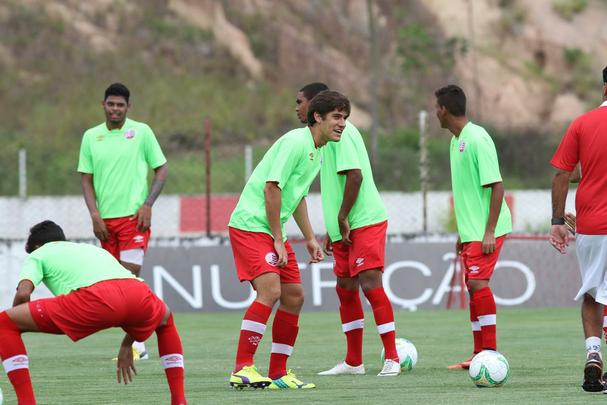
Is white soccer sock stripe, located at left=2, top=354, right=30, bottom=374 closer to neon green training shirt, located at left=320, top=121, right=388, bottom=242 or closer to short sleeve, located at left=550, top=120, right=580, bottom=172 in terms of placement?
neon green training shirt, located at left=320, top=121, right=388, bottom=242

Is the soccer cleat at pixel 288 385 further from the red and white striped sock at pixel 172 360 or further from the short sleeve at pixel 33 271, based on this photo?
the short sleeve at pixel 33 271

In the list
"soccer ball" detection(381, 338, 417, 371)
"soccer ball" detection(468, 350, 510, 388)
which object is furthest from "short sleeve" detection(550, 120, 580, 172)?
"soccer ball" detection(381, 338, 417, 371)

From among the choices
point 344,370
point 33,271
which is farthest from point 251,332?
point 33,271

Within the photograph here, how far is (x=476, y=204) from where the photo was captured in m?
10.3

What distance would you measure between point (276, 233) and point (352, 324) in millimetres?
1581

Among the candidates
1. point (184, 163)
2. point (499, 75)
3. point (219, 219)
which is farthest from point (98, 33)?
point (219, 219)

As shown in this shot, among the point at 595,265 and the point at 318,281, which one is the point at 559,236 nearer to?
the point at 595,265

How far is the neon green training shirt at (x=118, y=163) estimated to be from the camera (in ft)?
39.4

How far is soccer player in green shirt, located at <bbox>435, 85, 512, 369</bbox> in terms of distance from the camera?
1014cm

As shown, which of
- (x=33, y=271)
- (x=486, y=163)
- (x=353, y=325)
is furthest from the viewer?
(x=353, y=325)

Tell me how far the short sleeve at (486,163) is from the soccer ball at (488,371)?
1628 mm

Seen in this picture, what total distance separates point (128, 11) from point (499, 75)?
40.9 ft

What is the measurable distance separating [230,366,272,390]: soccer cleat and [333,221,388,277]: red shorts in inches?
59.3

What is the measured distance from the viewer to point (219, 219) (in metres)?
22.6
